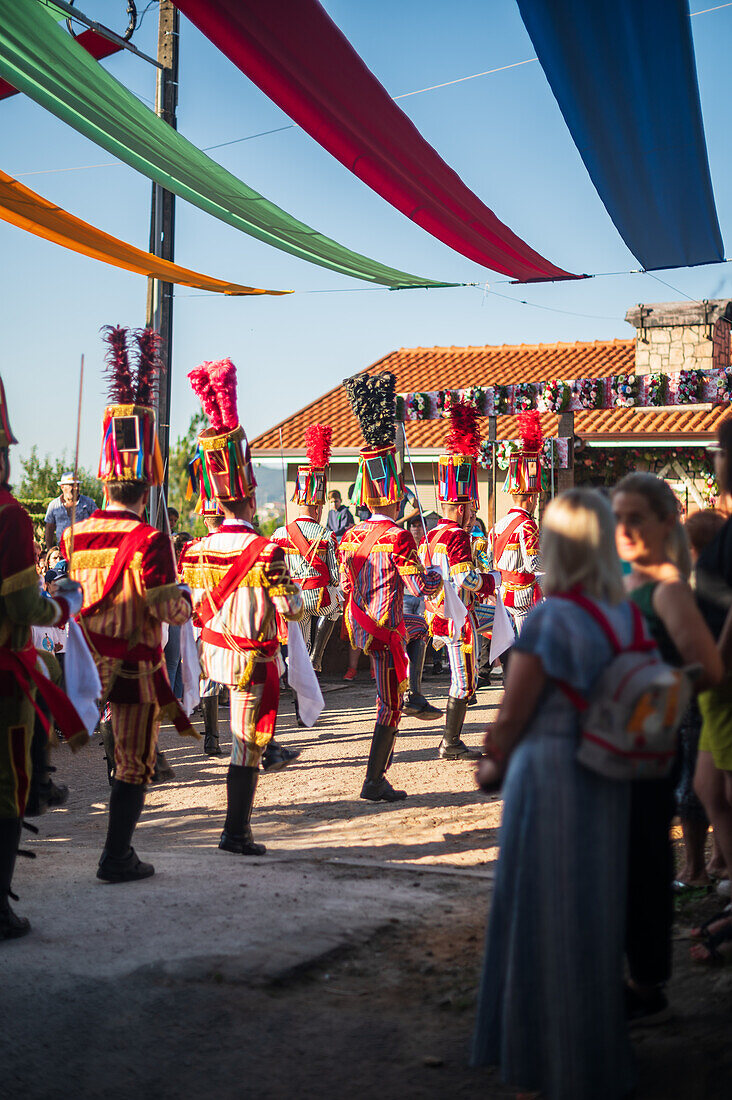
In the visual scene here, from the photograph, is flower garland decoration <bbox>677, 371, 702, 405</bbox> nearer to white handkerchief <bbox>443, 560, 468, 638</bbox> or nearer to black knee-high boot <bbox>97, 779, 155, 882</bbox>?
white handkerchief <bbox>443, 560, 468, 638</bbox>

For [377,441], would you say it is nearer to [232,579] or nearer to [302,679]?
[302,679]

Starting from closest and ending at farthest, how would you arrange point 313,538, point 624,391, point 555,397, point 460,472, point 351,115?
point 351,115 → point 460,472 → point 313,538 → point 624,391 → point 555,397

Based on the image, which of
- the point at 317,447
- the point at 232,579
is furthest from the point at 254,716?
the point at 317,447

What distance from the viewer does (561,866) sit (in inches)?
95.1

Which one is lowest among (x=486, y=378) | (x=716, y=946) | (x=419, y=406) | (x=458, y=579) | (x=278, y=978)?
(x=278, y=978)

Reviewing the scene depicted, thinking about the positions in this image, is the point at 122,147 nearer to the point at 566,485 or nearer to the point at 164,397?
the point at 164,397

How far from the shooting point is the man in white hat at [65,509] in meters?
9.16

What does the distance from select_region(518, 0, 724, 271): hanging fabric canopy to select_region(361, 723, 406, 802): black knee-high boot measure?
3867mm

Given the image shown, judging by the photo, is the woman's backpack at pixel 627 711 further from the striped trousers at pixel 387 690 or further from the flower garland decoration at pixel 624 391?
the flower garland decoration at pixel 624 391

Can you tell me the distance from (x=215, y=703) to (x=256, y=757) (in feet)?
8.43

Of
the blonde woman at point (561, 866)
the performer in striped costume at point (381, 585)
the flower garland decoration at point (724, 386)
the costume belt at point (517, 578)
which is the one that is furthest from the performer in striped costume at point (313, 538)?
the blonde woman at point (561, 866)

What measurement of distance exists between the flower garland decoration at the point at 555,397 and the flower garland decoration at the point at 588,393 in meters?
0.08

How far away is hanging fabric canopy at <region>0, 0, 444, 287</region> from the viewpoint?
5.50m

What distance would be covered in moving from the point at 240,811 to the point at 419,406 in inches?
255
